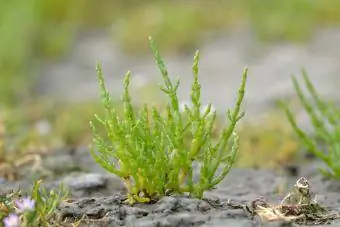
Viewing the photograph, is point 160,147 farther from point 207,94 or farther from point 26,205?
point 207,94

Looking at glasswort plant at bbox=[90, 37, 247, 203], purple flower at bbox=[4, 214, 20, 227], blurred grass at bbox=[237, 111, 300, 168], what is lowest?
purple flower at bbox=[4, 214, 20, 227]

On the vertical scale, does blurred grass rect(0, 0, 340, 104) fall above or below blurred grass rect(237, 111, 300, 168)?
above

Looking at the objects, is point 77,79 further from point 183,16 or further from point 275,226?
point 275,226

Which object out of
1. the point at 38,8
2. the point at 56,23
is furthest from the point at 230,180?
the point at 56,23

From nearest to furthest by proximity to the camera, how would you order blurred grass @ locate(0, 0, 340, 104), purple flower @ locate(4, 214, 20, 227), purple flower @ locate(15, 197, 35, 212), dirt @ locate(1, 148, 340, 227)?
purple flower @ locate(4, 214, 20, 227) < purple flower @ locate(15, 197, 35, 212) < dirt @ locate(1, 148, 340, 227) < blurred grass @ locate(0, 0, 340, 104)

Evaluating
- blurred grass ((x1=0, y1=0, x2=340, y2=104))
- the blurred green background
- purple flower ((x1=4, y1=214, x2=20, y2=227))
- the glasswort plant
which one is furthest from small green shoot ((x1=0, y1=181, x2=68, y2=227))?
blurred grass ((x1=0, y1=0, x2=340, y2=104))

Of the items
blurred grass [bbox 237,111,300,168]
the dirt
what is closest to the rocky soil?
the dirt

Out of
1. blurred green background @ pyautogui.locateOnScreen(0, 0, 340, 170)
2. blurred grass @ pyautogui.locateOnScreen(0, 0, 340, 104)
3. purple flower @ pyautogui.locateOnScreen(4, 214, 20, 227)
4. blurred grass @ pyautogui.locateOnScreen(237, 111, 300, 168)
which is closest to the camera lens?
purple flower @ pyautogui.locateOnScreen(4, 214, 20, 227)

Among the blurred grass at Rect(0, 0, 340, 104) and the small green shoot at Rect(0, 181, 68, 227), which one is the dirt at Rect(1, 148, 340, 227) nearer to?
the small green shoot at Rect(0, 181, 68, 227)

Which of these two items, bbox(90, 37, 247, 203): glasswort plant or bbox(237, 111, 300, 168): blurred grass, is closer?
bbox(90, 37, 247, 203): glasswort plant
